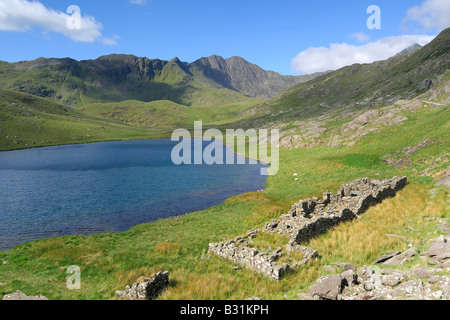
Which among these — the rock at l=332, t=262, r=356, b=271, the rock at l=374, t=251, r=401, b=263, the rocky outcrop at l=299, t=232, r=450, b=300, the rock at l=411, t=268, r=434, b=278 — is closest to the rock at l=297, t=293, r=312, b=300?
the rocky outcrop at l=299, t=232, r=450, b=300

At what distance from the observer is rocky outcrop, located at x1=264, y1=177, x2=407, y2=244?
2525 centimetres

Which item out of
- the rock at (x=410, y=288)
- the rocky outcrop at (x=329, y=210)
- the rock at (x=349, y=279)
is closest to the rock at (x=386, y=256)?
the rock at (x=349, y=279)

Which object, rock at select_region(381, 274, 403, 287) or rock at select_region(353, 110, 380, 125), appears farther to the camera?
rock at select_region(353, 110, 380, 125)

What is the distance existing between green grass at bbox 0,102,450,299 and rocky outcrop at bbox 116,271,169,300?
2.81 feet

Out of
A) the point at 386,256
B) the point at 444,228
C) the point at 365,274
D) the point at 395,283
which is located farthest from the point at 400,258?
the point at 444,228

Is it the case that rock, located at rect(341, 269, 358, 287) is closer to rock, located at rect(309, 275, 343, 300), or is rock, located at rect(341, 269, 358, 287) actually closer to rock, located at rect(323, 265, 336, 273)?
rock, located at rect(309, 275, 343, 300)

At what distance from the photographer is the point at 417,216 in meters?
25.9

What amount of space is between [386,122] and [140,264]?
3512 inches

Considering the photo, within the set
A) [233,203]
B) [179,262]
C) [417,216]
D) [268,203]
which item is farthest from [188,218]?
[417,216]

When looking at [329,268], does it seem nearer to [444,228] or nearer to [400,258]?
[400,258]

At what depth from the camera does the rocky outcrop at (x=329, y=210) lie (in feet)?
82.8

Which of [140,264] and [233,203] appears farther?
[233,203]

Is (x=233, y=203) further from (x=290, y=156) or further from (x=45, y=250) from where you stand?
(x=290, y=156)

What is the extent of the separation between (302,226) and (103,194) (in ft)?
154
